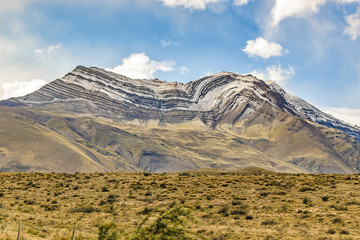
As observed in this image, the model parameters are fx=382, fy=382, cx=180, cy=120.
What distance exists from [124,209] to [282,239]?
60.8 feet

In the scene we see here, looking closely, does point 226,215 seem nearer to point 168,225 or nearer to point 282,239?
point 282,239

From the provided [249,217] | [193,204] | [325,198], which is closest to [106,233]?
[249,217]

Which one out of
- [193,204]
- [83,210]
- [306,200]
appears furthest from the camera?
[193,204]

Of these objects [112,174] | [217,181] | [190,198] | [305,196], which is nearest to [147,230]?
[190,198]

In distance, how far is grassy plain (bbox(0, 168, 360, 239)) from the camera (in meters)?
30.6

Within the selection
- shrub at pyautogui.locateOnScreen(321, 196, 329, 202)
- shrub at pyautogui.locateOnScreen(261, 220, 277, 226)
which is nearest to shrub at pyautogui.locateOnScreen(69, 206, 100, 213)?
shrub at pyautogui.locateOnScreen(261, 220, 277, 226)

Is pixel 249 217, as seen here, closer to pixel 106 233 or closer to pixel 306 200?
pixel 306 200

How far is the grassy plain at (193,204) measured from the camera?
30594 mm

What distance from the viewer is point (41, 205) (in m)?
42.6

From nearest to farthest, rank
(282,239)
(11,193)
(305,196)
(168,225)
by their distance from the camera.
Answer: (168,225) < (282,239) < (305,196) < (11,193)

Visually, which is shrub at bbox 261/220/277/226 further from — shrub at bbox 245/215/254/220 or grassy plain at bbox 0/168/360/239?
shrub at bbox 245/215/254/220

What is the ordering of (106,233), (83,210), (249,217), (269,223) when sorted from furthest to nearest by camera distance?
(83,210) → (249,217) → (269,223) → (106,233)

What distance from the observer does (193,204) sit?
4222 cm

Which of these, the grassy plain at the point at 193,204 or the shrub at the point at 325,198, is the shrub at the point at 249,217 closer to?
the grassy plain at the point at 193,204
